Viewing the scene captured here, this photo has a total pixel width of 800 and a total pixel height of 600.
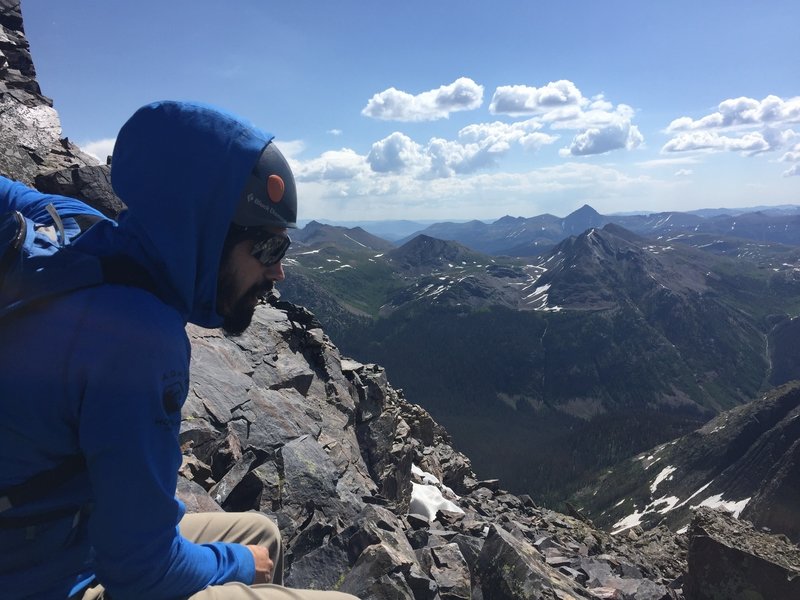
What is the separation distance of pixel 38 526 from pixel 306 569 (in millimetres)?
8072

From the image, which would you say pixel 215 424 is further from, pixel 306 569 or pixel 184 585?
pixel 184 585

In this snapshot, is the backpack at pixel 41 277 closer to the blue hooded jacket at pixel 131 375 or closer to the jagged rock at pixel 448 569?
the blue hooded jacket at pixel 131 375

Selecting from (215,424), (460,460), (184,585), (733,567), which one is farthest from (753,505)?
(184,585)

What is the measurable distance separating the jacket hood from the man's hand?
8.79ft

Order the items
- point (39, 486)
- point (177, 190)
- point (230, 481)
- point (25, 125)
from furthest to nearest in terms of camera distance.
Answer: point (25, 125)
point (230, 481)
point (177, 190)
point (39, 486)

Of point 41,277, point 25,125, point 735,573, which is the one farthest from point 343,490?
point 25,125

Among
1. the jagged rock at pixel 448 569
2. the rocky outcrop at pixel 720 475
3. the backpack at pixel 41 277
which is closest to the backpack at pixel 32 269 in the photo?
the backpack at pixel 41 277

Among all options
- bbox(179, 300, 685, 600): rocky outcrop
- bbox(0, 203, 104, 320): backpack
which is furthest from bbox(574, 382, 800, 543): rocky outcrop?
bbox(0, 203, 104, 320): backpack

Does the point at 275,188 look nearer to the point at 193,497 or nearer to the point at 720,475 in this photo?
the point at 193,497

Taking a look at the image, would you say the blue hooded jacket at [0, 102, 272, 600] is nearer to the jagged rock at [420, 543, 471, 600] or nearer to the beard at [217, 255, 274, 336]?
the beard at [217, 255, 274, 336]

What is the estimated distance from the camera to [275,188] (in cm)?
473

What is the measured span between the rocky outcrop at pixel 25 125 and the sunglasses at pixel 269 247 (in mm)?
29906

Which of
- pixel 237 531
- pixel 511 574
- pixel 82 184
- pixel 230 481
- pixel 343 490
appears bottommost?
pixel 511 574

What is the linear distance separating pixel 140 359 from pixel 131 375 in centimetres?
12
